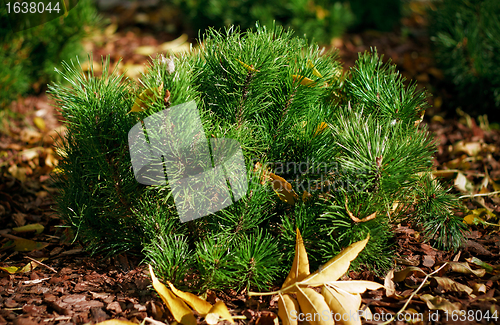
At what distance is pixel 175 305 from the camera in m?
1.11

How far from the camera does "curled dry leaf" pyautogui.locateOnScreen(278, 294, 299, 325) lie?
1074 mm

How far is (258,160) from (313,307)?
492mm

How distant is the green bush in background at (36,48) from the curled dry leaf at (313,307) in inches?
96.3

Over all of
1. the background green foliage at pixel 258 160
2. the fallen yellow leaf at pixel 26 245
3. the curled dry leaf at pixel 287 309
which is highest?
the background green foliage at pixel 258 160

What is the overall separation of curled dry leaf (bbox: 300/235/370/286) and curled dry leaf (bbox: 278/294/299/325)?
68mm

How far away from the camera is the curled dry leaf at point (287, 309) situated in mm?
1074

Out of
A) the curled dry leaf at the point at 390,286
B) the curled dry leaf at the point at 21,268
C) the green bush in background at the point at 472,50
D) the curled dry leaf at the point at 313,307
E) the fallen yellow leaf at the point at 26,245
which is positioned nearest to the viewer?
the curled dry leaf at the point at 313,307

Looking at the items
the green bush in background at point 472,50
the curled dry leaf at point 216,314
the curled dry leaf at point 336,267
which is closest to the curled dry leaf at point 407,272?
the curled dry leaf at point 336,267

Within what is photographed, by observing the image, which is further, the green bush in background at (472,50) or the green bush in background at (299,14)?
the green bush in background at (299,14)

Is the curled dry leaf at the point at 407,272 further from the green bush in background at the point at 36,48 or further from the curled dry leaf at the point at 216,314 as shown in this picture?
the green bush in background at the point at 36,48

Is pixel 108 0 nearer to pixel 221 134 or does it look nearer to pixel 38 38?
pixel 38 38

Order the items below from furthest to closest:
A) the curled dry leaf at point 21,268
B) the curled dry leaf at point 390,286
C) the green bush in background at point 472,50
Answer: the green bush in background at point 472,50 → the curled dry leaf at point 21,268 → the curled dry leaf at point 390,286

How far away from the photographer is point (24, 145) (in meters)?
2.42

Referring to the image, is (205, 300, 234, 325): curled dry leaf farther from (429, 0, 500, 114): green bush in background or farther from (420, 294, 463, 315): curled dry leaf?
(429, 0, 500, 114): green bush in background
